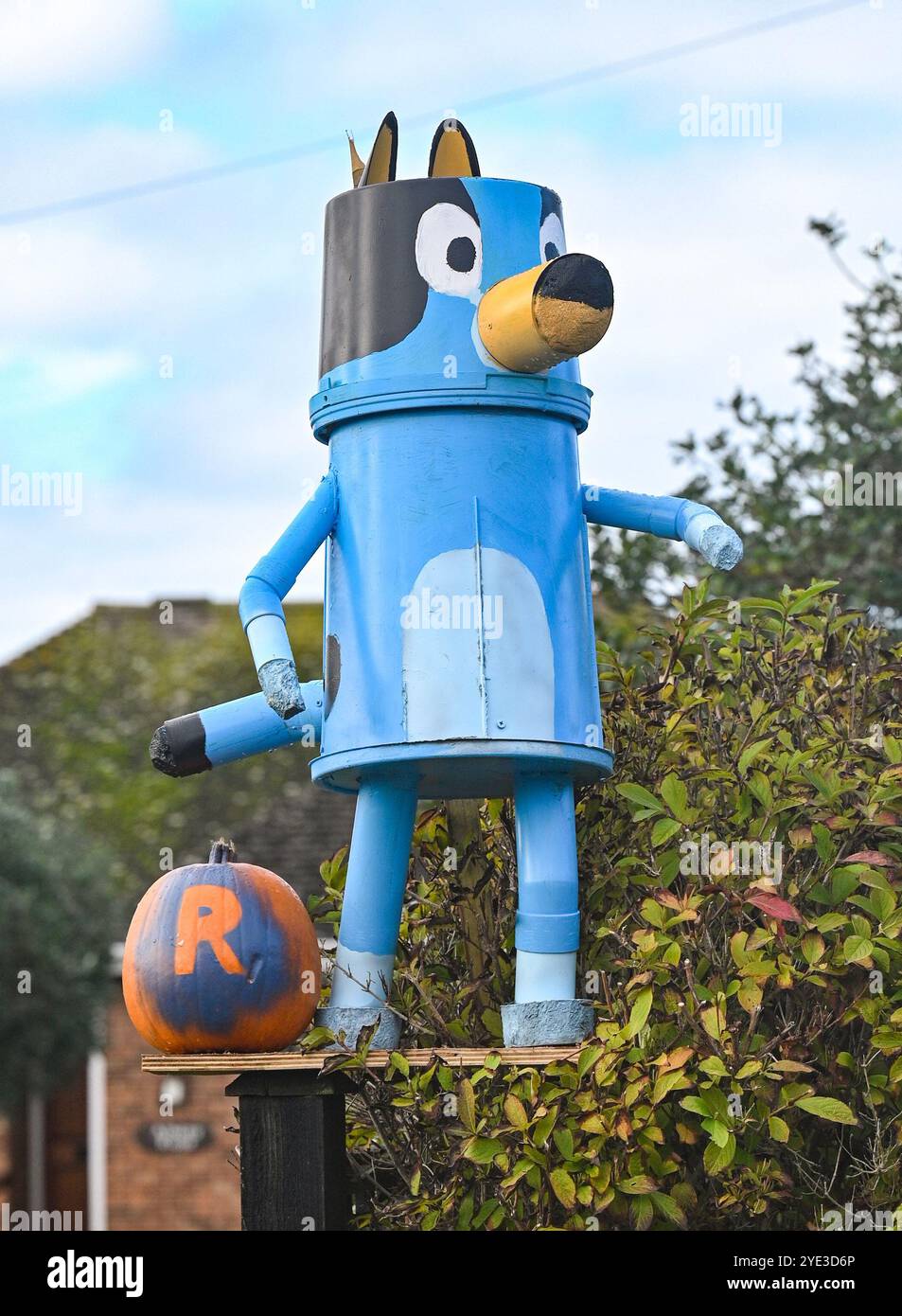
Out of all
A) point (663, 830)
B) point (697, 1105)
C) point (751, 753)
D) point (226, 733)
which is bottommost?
point (697, 1105)

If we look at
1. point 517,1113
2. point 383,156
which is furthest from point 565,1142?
point 383,156

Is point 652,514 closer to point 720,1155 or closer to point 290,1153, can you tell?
point 720,1155

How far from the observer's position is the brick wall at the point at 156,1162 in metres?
16.0

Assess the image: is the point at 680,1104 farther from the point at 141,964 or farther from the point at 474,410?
the point at 474,410

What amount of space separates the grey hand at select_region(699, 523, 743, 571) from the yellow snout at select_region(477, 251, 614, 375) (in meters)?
0.56

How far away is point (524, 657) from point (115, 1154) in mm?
12506

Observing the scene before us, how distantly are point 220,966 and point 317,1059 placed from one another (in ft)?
1.01

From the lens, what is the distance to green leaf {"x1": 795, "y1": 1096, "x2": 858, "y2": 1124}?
14.5 ft

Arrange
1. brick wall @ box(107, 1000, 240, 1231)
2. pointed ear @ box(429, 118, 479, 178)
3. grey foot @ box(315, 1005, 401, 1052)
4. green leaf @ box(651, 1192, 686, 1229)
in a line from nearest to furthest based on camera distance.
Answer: green leaf @ box(651, 1192, 686, 1229)
grey foot @ box(315, 1005, 401, 1052)
pointed ear @ box(429, 118, 479, 178)
brick wall @ box(107, 1000, 240, 1231)

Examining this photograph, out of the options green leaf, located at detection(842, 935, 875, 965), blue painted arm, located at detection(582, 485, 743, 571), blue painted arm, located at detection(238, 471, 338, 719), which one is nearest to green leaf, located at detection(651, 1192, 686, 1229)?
green leaf, located at detection(842, 935, 875, 965)

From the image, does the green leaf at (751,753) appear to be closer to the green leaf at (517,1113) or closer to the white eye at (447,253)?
the green leaf at (517,1113)

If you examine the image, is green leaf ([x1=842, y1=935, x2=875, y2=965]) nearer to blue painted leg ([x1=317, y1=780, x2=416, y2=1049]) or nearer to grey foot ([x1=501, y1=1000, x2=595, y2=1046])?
grey foot ([x1=501, y1=1000, x2=595, y2=1046])

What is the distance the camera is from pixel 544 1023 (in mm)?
4695

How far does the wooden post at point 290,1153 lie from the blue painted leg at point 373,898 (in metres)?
0.21
